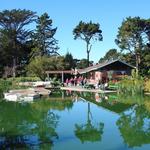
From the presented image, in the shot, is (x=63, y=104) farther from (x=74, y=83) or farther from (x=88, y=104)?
(x=74, y=83)

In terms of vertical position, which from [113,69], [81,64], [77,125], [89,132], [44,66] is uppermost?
[81,64]

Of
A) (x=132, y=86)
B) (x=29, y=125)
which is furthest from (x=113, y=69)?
(x=29, y=125)

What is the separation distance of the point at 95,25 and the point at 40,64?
63.6 ft

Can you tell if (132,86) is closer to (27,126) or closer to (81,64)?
(27,126)

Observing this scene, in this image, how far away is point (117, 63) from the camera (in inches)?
2068

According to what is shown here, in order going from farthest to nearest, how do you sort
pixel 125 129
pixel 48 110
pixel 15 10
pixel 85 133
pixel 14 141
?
1. pixel 15 10
2. pixel 48 110
3. pixel 125 129
4. pixel 85 133
5. pixel 14 141

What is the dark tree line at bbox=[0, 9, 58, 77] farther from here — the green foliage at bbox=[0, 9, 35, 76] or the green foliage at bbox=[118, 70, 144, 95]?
the green foliage at bbox=[118, 70, 144, 95]

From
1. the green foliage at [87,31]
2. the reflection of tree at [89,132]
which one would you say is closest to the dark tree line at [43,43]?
the green foliage at [87,31]

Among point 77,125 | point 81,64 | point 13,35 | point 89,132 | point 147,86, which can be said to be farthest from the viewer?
point 81,64

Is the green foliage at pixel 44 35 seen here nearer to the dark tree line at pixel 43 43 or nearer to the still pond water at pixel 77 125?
the dark tree line at pixel 43 43

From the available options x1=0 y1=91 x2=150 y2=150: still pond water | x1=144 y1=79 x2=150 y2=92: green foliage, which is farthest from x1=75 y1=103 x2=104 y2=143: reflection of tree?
x1=144 y1=79 x2=150 y2=92: green foliage

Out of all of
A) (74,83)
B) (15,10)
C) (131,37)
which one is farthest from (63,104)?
(15,10)

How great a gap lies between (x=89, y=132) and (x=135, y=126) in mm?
2923

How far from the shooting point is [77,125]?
18.9 m
